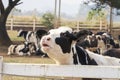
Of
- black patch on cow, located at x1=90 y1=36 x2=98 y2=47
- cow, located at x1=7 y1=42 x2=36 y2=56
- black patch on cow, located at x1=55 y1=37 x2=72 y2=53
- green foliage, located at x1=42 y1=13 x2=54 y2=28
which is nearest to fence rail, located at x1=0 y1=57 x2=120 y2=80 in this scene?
black patch on cow, located at x1=55 y1=37 x2=72 y2=53

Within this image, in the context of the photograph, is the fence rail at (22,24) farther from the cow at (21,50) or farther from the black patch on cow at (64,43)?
the black patch on cow at (64,43)

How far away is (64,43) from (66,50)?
13 cm

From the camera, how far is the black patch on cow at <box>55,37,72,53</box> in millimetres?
7020

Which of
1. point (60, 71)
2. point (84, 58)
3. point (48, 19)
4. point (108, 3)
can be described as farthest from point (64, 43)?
point (48, 19)

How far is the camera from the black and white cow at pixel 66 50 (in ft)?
22.1

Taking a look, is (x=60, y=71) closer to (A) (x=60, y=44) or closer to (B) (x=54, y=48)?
(B) (x=54, y=48)

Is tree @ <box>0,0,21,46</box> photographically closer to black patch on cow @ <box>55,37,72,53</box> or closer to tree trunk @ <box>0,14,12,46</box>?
tree trunk @ <box>0,14,12,46</box>

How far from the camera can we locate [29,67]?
6051 mm

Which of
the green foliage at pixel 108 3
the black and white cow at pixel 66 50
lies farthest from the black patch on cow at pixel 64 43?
the green foliage at pixel 108 3

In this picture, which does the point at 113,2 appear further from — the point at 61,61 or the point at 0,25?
the point at 61,61

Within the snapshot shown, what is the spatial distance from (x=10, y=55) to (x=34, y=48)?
1936 mm

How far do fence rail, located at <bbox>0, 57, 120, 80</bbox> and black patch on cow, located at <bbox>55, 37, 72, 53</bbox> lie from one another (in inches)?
38.7

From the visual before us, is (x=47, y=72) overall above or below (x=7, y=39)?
above

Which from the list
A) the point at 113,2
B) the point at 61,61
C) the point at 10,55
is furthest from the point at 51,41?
the point at 113,2
